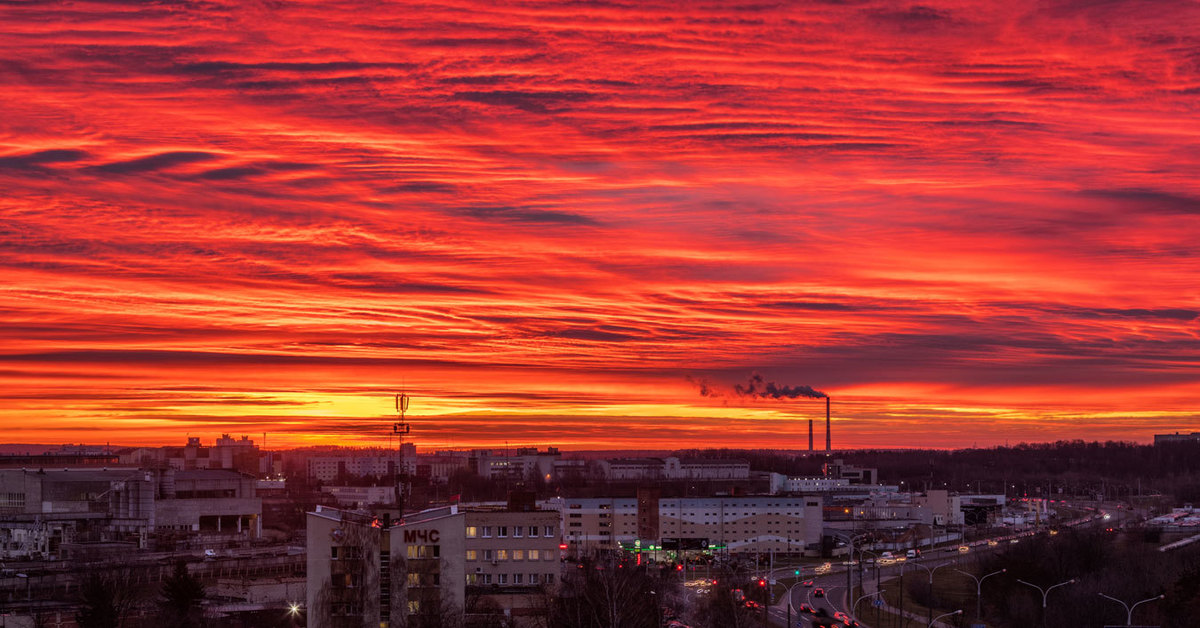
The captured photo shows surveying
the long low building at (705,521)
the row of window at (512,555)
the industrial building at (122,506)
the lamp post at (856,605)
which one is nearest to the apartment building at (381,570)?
the row of window at (512,555)

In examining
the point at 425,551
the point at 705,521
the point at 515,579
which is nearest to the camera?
the point at 425,551

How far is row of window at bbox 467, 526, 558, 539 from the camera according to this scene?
200ft

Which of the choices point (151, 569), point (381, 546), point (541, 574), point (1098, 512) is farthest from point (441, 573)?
point (1098, 512)

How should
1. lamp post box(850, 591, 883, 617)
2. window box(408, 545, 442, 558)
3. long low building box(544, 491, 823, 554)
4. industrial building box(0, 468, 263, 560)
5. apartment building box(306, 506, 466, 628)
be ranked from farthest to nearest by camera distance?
1. long low building box(544, 491, 823, 554)
2. industrial building box(0, 468, 263, 560)
3. lamp post box(850, 591, 883, 617)
4. window box(408, 545, 442, 558)
5. apartment building box(306, 506, 466, 628)

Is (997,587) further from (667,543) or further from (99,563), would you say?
(99,563)

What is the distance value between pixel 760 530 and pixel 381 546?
79064mm

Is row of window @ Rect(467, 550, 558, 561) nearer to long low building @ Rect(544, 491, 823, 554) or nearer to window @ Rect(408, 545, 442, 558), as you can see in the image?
window @ Rect(408, 545, 442, 558)

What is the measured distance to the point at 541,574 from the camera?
2416 inches

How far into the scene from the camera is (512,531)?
2411 inches

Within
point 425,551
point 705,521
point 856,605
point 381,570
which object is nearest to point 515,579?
→ point 425,551

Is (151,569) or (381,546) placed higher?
(381,546)

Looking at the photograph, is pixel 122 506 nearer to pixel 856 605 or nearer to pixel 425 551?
pixel 856 605

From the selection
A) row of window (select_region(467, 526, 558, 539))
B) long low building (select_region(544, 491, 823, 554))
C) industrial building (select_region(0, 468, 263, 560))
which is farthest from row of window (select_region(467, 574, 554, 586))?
long low building (select_region(544, 491, 823, 554))

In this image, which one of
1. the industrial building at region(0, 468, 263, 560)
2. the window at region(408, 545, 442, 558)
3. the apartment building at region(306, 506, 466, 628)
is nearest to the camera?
the apartment building at region(306, 506, 466, 628)
